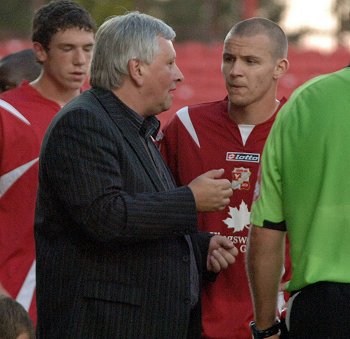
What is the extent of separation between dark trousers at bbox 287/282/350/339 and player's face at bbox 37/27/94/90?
93.6 inches

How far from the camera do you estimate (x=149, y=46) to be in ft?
14.7

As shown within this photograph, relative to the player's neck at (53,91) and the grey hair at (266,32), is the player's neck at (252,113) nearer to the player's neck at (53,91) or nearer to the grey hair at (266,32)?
the grey hair at (266,32)

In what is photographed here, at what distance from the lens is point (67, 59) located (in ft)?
19.3

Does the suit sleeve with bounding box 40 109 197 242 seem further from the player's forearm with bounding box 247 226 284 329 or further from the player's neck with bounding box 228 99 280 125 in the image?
the player's neck with bounding box 228 99 280 125

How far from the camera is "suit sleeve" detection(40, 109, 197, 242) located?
4.16 metres

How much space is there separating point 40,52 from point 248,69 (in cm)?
129

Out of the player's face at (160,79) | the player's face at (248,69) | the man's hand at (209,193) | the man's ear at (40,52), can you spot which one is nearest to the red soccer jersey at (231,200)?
the player's face at (248,69)

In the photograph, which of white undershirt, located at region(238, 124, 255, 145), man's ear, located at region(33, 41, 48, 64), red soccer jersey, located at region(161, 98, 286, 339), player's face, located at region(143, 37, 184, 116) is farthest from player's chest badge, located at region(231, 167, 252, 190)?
man's ear, located at region(33, 41, 48, 64)

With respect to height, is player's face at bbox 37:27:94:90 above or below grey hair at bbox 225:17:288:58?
below

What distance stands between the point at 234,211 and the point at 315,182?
1328mm

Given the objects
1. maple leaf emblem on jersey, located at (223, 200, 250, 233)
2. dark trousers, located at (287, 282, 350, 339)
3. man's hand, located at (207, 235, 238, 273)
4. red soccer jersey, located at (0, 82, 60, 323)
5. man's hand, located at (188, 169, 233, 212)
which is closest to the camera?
dark trousers, located at (287, 282, 350, 339)

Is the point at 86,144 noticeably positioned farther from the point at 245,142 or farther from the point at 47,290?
the point at 245,142

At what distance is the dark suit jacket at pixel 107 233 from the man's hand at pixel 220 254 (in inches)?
14.1

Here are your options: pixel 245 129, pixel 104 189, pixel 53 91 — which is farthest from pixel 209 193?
pixel 53 91
